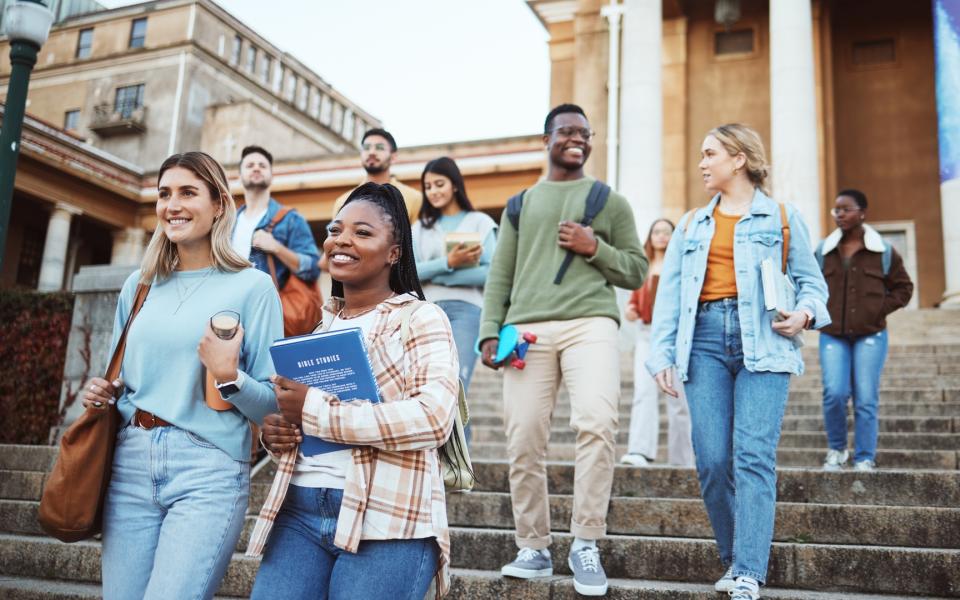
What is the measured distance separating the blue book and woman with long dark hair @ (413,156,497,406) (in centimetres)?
284

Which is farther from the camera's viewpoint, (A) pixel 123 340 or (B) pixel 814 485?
(B) pixel 814 485

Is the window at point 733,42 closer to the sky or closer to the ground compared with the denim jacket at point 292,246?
closer to the sky

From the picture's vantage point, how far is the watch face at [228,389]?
8.21 feet

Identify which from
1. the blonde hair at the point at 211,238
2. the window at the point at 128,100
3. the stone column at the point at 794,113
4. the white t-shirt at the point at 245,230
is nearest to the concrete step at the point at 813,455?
the white t-shirt at the point at 245,230

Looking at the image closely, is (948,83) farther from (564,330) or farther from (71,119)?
(71,119)

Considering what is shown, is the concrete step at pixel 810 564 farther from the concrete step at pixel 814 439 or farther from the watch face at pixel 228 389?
the concrete step at pixel 814 439

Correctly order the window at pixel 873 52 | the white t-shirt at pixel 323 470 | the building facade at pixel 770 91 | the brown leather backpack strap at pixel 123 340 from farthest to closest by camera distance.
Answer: the window at pixel 873 52 < the building facade at pixel 770 91 < the brown leather backpack strap at pixel 123 340 < the white t-shirt at pixel 323 470

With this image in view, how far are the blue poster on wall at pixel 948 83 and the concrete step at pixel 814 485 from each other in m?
11.1

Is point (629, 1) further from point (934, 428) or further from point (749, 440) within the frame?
point (749, 440)

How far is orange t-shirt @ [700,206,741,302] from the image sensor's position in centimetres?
394

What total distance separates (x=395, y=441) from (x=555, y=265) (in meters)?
2.29

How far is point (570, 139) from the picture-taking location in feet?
14.8

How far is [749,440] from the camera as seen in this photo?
3629 mm

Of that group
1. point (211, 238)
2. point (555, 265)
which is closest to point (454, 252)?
point (555, 265)
